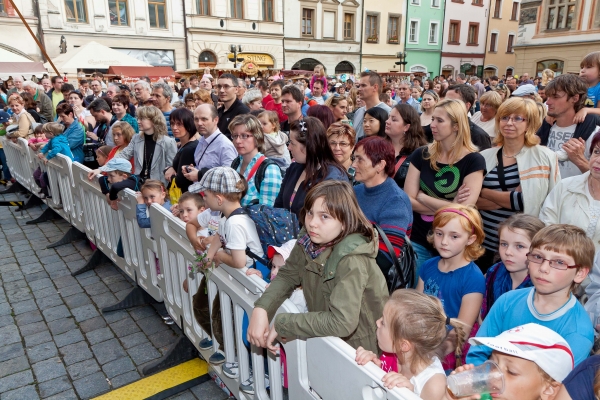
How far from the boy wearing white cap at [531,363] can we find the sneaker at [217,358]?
218 centimetres

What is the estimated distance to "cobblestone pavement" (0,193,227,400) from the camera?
3.52m

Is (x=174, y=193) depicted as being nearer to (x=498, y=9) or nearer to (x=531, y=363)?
(x=531, y=363)

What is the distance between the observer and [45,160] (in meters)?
6.90

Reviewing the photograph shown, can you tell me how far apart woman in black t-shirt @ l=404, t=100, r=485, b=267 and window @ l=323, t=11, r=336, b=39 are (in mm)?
35342

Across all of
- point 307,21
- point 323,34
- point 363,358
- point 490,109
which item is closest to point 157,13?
point 307,21

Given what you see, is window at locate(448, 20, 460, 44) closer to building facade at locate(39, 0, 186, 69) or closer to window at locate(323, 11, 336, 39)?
window at locate(323, 11, 336, 39)

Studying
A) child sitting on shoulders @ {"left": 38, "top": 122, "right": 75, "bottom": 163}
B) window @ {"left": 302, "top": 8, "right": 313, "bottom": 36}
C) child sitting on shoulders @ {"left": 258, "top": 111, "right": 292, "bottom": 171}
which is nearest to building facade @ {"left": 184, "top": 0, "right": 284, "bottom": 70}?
window @ {"left": 302, "top": 8, "right": 313, "bottom": 36}

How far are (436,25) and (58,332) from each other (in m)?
44.8

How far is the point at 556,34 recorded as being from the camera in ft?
107

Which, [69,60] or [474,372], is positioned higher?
[69,60]

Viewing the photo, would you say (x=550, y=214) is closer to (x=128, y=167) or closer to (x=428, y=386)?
(x=428, y=386)

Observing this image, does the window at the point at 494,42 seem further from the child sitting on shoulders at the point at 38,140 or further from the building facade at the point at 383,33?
the child sitting on shoulders at the point at 38,140

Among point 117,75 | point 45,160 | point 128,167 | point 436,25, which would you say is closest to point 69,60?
point 117,75

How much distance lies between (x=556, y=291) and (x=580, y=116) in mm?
2533
